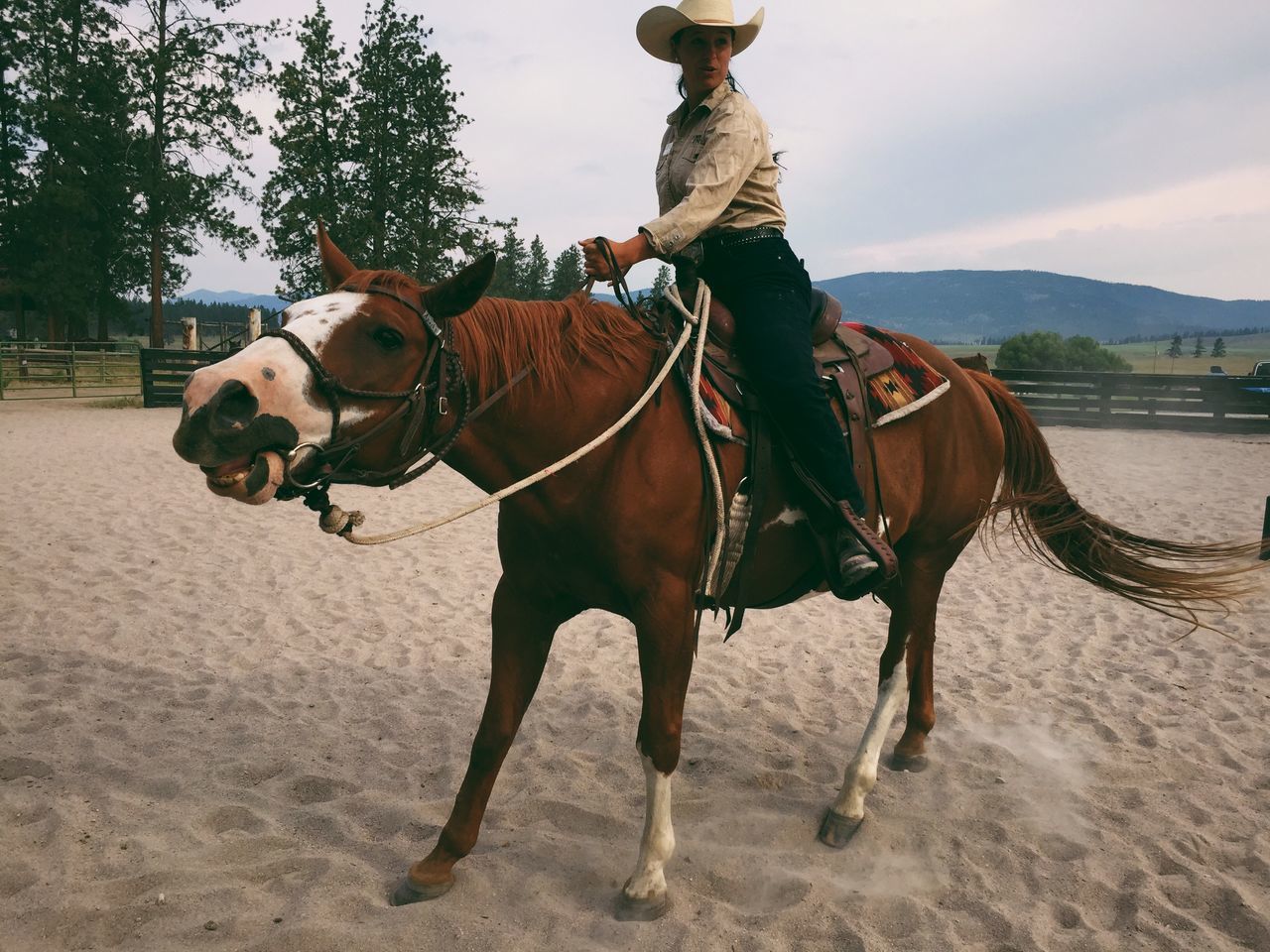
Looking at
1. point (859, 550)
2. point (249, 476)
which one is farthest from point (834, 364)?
point (249, 476)

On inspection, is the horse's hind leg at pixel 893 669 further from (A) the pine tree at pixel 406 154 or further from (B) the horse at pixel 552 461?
(A) the pine tree at pixel 406 154

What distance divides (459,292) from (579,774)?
7.56 ft

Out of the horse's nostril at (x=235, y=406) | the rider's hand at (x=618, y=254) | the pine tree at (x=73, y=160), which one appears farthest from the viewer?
the pine tree at (x=73, y=160)

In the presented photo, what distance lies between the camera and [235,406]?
1.81 meters

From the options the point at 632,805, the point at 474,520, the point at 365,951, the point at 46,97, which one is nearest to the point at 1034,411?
the point at 474,520

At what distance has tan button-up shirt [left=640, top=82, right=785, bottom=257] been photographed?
249 centimetres

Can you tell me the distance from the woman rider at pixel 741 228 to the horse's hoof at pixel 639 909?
124cm

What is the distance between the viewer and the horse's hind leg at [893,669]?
10.4 feet

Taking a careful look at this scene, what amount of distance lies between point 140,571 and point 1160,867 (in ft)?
21.5

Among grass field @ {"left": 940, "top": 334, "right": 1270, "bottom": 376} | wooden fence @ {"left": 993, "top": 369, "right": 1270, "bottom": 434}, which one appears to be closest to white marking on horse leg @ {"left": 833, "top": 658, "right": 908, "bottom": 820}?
grass field @ {"left": 940, "top": 334, "right": 1270, "bottom": 376}

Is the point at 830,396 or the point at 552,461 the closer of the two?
the point at 552,461

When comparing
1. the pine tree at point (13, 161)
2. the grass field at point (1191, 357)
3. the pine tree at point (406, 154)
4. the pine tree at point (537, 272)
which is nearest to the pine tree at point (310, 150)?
the pine tree at point (406, 154)

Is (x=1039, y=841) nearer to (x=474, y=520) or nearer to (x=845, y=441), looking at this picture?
(x=845, y=441)

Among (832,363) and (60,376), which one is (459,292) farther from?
(60,376)
